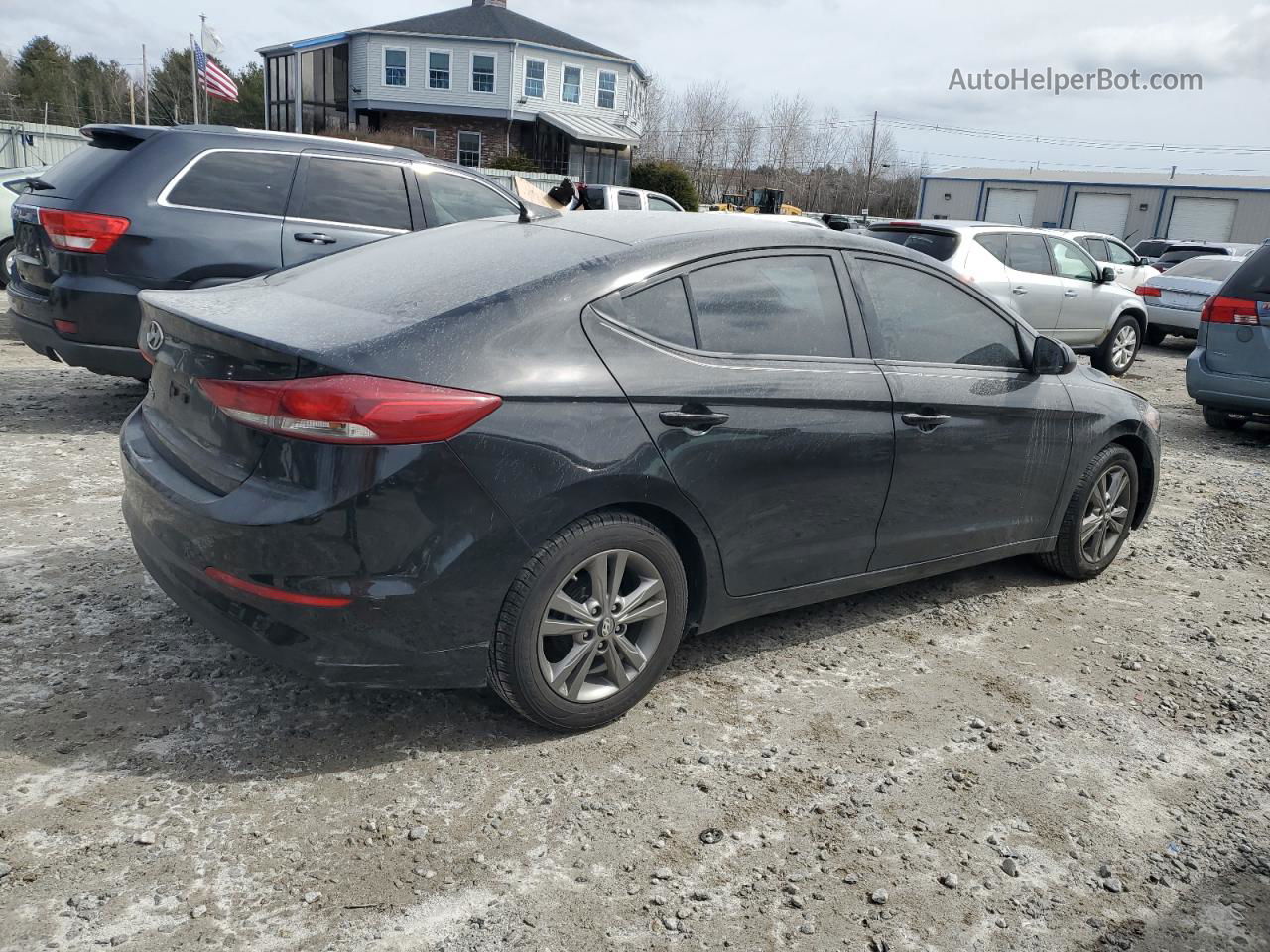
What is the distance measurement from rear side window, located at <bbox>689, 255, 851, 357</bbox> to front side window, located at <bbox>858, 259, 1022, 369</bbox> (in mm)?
227

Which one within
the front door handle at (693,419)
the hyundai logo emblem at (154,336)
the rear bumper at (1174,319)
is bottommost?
the rear bumper at (1174,319)

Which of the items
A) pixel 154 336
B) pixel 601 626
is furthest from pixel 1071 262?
pixel 154 336

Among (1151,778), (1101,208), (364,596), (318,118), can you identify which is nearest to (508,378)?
(364,596)

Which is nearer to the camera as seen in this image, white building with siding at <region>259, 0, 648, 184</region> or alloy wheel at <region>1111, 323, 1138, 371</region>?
alloy wheel at <region>1111, 323, 1138, 371</region>

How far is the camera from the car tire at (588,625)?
3.12 metres

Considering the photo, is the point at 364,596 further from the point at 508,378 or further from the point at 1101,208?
the point at 1101,208

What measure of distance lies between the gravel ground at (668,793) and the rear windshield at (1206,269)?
1344cm

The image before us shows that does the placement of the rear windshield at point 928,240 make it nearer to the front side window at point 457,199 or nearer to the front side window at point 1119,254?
the front side window at point 457,199

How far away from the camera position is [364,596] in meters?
2.90

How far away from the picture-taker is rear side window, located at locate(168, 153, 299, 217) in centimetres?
663

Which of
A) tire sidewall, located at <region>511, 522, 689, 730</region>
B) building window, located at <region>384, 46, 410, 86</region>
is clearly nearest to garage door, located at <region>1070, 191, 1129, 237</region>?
building window, located at <region>384, 46, 410, 86</region>

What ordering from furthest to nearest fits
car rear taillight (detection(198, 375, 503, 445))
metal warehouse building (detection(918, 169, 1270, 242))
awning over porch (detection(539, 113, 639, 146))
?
metal warehouse building (detection(918, 169, 1270, 242)) → awning over porch (detection(539, 113, 639, 146)) → car rear taillight (detection(198, 375, 503, 445))

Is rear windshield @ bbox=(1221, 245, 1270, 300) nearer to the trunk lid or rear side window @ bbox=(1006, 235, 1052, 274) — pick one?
rear side window @ bbox=(1006, 235, 1052, 274)

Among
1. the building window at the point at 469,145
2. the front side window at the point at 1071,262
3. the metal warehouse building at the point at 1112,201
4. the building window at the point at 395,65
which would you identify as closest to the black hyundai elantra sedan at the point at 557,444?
the front side window at the point at 1071,262
